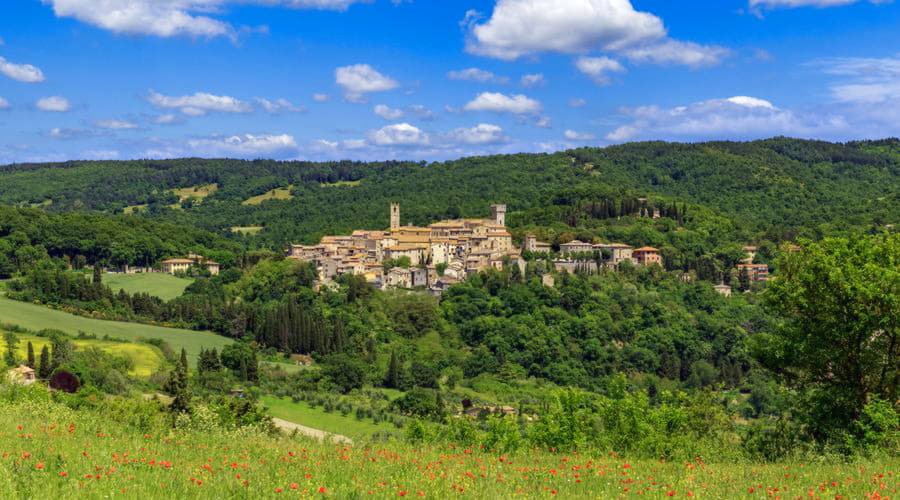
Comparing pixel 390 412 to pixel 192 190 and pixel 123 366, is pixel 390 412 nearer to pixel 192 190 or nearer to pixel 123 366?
pixel 123 366

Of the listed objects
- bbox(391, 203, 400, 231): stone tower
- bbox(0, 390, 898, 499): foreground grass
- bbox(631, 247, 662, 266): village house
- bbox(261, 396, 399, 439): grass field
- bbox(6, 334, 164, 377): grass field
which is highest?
bbox(391, 203, 400, 231): stone tower

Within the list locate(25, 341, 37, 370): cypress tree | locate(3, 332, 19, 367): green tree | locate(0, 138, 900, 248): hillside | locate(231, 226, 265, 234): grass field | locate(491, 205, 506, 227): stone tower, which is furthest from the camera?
locate(231, 226, 265, 234): grass field

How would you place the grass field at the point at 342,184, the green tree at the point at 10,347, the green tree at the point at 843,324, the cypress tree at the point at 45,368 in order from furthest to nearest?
1. the grass field at the point at 342,184
2. the green tree at the point at 10,347
3. the cypress tree at the point at 45,368
4. the green tree at the point at 843,324

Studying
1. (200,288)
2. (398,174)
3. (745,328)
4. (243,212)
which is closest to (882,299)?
(745,328)

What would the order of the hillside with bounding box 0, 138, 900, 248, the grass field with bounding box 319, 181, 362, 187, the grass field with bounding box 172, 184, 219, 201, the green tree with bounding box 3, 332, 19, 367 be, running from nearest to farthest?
the green tree with bounding box 3, 332, 19, 367 → the hillside with bounding box 0, 138, 900, 248 → the grass field with bounding box 319, 181, 362, 187 → the grass field with bounding box 172, 184, 219, 201

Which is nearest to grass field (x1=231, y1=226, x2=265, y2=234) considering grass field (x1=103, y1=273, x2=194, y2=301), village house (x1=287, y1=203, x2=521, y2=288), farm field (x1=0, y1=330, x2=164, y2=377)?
grass field (x1=103, y1=273, x2=194, y2=301)

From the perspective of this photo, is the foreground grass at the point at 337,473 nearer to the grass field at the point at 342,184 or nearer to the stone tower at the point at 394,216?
the stone tower at the point at 394,216

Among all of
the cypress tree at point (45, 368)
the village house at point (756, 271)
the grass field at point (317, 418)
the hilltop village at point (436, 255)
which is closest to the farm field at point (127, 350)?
the cypress tree at point (45, 368)

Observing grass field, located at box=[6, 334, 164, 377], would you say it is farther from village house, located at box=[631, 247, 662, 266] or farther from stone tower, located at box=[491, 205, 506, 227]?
village house, located at box=[631, 247, 662, 266]
